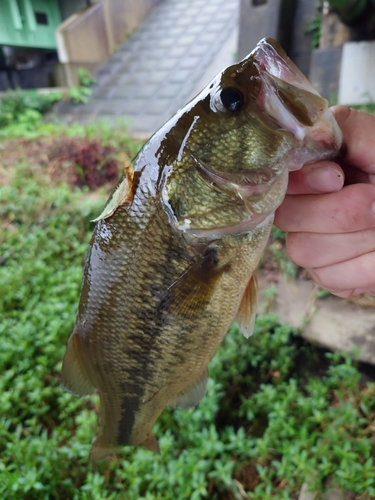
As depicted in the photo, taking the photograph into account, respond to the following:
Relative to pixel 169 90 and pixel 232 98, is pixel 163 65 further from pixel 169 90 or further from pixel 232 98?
pixel 232 98

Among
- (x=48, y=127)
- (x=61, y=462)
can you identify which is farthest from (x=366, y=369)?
(x=48, y=127)

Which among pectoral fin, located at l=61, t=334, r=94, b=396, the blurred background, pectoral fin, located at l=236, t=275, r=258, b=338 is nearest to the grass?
pectoral fin, located at l=61, t=334, r=94, b=396

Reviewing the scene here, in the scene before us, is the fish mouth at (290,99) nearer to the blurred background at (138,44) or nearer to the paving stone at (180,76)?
the blurred background at (138,44)

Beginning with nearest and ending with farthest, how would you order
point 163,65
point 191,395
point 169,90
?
point 191,395 < point 169,90 < point 163,65

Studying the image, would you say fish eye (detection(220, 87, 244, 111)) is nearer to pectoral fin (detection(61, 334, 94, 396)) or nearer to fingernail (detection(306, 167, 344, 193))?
fingernail (detection(306, 167, 344, 193))

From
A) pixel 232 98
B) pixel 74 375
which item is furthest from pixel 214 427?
pixel 232 98

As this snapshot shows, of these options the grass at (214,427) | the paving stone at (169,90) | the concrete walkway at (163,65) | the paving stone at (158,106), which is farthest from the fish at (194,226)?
the paving stone at (169,90)

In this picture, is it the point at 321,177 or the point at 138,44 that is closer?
the point at 321,177

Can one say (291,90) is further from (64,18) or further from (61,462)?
(64,18)
